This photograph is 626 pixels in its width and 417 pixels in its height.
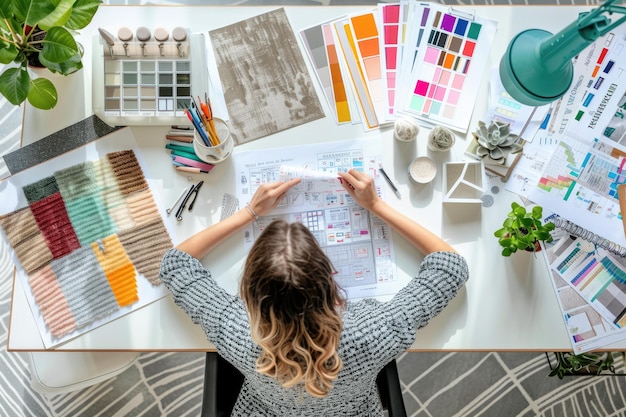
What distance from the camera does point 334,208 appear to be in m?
1.37

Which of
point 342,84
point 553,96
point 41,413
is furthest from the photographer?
point 41,413

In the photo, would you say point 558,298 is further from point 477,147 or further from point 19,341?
point 19,341

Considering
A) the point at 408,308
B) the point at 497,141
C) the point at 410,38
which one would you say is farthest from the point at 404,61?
the point at 408,308

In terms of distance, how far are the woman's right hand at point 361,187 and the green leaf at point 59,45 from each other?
0.70 metres

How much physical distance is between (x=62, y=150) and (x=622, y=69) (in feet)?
4.88

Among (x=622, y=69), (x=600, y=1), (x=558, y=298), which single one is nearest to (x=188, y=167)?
(x=558, y=298)

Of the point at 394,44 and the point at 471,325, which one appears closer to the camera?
the point at 471,325

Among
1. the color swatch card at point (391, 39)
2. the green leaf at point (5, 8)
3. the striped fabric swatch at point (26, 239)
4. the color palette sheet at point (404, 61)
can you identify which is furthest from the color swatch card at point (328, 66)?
the striped fabric swatch at point (26, 239)

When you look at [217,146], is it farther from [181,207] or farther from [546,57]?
[546,57]

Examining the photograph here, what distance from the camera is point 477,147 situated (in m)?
1.40

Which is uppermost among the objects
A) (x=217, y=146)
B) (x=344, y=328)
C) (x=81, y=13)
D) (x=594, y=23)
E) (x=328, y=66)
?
(x=81, y=13)

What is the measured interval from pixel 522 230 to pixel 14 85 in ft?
4.13

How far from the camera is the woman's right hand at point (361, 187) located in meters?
1.33

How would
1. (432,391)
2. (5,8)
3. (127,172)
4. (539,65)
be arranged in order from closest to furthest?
(539,65) < (5,8) < (127,172) < (432,391)
